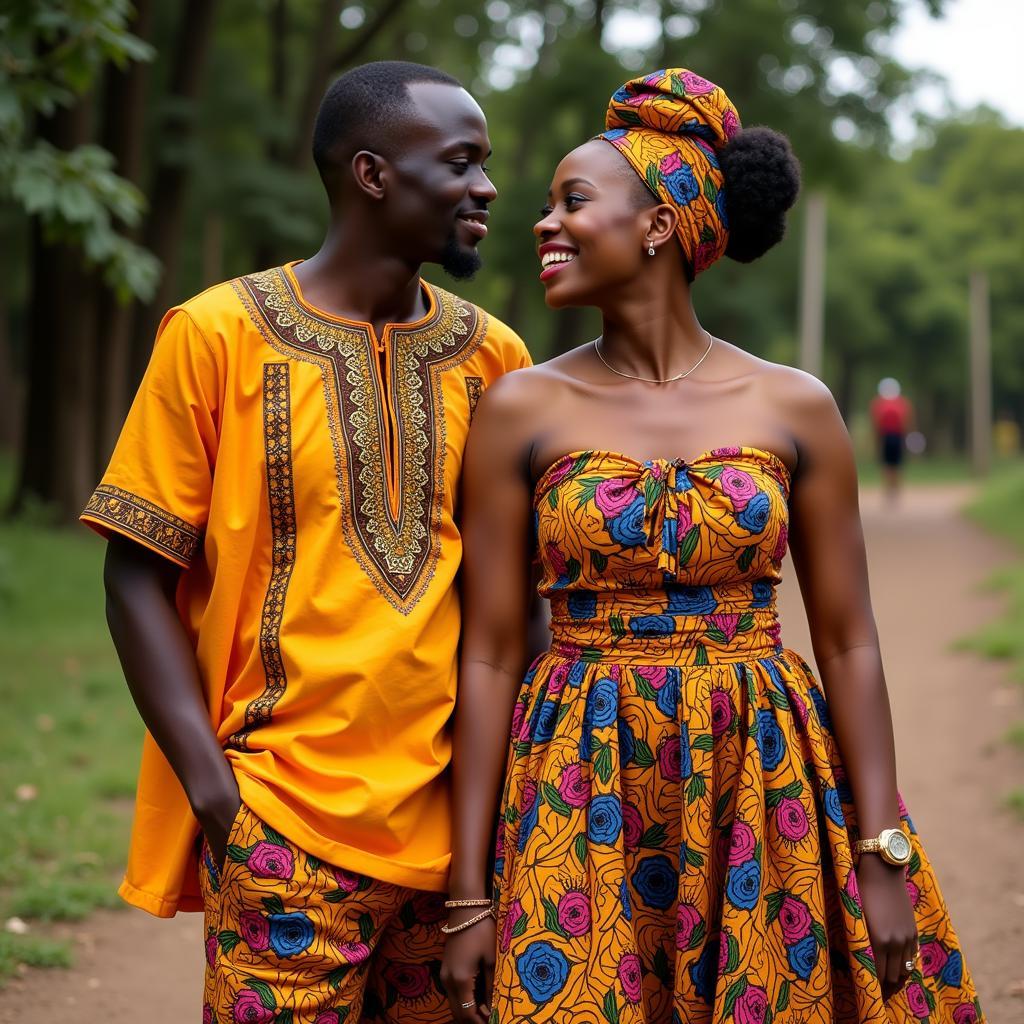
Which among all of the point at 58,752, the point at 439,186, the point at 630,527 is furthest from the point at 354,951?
the point at 58,752

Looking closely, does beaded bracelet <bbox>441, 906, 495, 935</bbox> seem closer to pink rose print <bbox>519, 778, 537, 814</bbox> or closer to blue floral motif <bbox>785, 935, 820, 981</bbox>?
pink rose print <bbox>519, 778, 537, 814</bbox>

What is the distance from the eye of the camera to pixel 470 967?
106 inches

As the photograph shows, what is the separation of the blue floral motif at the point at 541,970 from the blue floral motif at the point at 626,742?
365mm

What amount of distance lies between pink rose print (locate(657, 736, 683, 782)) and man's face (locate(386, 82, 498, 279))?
1019 millimetres

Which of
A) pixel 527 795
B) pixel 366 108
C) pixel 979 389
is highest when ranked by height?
pixel 979 389

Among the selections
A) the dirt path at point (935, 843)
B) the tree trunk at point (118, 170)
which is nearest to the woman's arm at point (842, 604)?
the dirt path at point (935, 843)

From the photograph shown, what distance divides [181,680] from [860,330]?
133ft

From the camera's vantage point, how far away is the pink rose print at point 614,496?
2.70 m

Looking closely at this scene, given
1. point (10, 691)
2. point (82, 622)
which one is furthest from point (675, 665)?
point (82, 622)

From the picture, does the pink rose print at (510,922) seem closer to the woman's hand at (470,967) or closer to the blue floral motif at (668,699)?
the woman's hand at (470,967)

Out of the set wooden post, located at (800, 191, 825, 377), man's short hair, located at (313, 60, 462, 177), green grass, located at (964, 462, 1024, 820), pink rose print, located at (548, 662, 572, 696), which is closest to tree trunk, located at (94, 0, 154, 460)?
green grass, located at (964, 462, 1024, 820)

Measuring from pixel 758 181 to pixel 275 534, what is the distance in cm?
116

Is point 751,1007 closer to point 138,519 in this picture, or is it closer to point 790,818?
point 790,818

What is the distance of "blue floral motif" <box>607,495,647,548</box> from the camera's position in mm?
2688
